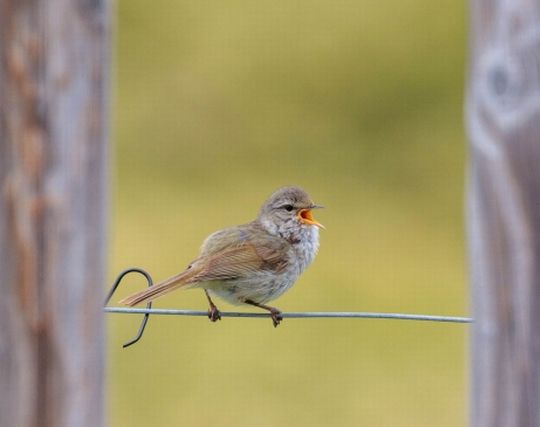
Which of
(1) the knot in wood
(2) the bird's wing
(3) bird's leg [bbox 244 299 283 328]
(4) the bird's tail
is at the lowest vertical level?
(3) bird's leg [bbox 244 299 283 328]

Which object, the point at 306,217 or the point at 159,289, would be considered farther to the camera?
the point at 306,217

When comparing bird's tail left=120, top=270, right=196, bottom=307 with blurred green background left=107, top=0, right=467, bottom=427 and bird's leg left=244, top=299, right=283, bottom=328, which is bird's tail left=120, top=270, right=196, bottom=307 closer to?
bird's leg left=244, top=299, right=283, bottom=328

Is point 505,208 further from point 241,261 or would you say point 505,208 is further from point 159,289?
point 241,261

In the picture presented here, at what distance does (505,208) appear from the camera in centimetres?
311

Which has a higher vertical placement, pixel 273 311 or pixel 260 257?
pixel 260 257

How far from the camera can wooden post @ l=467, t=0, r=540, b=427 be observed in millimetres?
3033

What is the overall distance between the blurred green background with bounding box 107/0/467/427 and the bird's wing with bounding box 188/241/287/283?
441 centimetres

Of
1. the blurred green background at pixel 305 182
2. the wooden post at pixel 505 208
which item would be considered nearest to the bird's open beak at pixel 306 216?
the blurred green background at pixel 305 182

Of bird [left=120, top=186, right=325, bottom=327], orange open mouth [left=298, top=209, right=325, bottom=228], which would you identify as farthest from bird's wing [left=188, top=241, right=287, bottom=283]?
orange open mouth [left=298, top=209, right=325, bottom=228]

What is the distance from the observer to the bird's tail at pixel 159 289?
601 centimetres

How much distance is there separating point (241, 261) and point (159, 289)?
0.79m

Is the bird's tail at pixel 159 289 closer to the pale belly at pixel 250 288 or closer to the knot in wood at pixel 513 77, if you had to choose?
the pale belly at pixel 250 288

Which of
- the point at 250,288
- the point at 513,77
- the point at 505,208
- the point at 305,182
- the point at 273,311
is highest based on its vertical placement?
the point at 305,182

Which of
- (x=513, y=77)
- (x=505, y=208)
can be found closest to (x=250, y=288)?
(x=505, y=208)
